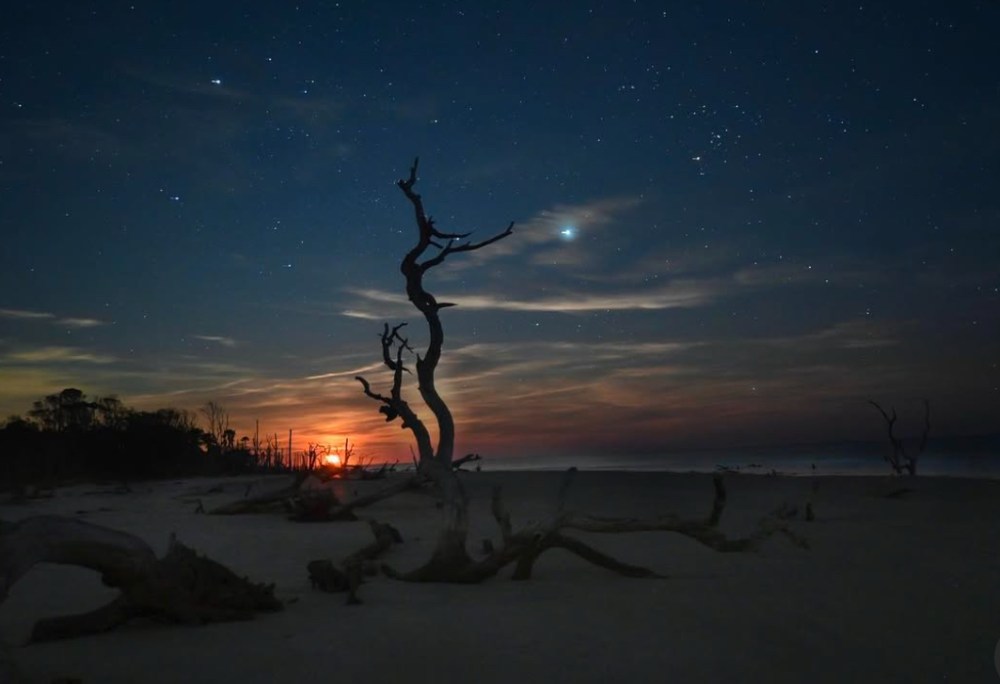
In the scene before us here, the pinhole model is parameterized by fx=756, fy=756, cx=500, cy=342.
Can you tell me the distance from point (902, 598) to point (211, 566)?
593 centimetres

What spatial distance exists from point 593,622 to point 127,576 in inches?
131

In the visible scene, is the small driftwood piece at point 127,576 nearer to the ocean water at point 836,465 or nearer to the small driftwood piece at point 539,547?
the small driftwood piece at point 539,547

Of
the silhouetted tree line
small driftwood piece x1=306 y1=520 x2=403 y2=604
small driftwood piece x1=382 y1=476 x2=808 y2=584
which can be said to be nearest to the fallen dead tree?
small driftwood piece x1=306 y1=520 x2=403 y2=604

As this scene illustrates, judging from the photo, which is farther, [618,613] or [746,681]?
[618,613]

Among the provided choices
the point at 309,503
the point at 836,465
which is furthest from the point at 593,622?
the point at 836,465

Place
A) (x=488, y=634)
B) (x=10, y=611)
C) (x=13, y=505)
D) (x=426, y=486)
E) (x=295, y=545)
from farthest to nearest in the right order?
1. (x=426, y=486)
2. (x=13, y=505)
3. (x=295, y=545)
4. (x=10, y=611)
5. (x=488, y=634)

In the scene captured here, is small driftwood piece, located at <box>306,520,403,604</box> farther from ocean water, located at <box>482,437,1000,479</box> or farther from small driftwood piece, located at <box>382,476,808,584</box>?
ocean water, located at <box>482,437,1000,479</box>

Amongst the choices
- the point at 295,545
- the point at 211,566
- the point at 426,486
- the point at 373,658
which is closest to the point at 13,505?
the point at 426,486

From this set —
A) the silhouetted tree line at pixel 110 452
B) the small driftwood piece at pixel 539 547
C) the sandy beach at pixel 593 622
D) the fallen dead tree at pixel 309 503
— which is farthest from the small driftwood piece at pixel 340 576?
the silhouetted tree line at pixel 110 452

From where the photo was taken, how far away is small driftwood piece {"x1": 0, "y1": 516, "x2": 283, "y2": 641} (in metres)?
4.36

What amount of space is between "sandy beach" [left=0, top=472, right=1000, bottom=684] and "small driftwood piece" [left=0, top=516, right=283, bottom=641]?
145 mm

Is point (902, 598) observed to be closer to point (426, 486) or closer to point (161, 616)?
point (161, 616)

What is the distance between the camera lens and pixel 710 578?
7734 mm

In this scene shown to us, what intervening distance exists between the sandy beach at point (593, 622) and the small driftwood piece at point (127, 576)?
145 millimetres
